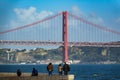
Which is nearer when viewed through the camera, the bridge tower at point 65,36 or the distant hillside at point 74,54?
the bridge tower at point 65,36

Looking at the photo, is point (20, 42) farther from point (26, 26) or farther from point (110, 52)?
point (110, 52)

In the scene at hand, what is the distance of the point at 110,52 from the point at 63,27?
8538 cm

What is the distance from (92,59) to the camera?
189375 mm

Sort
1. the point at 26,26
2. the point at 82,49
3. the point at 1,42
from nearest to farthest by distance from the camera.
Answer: the point at 1,42, the point at 26,26, the point at 82,49

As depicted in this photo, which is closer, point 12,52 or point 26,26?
point 26,26

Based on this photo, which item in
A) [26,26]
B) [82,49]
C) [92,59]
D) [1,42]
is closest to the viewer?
[1,42]

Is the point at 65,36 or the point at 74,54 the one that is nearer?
the point at 65,36

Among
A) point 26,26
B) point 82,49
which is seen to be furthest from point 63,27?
point 82,49

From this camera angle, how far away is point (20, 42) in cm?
8406

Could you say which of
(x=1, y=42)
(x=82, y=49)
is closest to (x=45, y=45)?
(x=1, y=42)

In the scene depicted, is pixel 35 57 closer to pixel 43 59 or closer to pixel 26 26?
pixel 43 59

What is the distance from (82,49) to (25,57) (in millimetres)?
28276

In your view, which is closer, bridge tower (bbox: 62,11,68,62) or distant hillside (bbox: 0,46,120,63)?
bridge tower (bbox: 62,11,68,62)

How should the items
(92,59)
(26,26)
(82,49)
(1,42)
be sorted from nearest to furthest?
(1,42) < (26,26) < (82,49) < (92,59)
